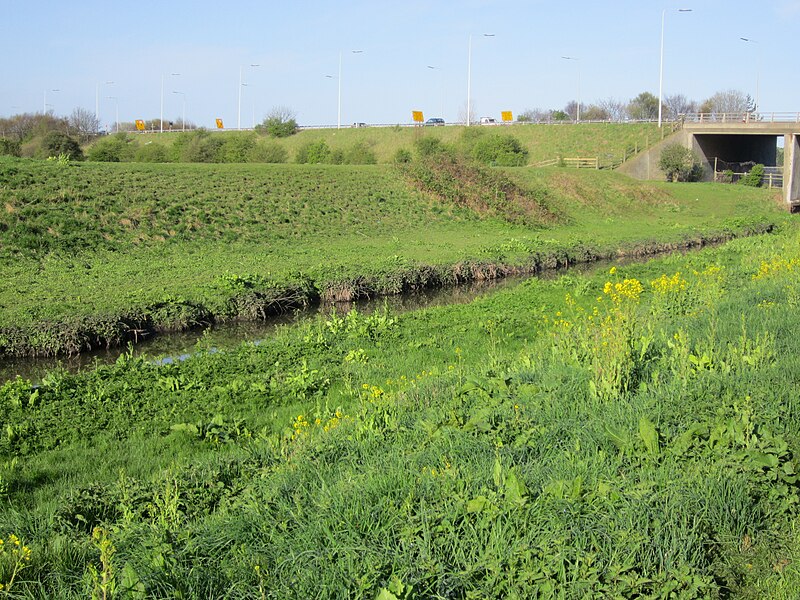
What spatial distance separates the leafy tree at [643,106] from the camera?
340ft

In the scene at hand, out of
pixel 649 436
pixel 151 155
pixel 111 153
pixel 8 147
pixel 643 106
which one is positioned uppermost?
pixel 643 106

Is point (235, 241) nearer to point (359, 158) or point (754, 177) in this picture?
point (359, 158)

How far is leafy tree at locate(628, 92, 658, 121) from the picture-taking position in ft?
340

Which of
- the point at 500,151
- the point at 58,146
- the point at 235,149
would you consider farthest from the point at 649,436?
the point at 500,151

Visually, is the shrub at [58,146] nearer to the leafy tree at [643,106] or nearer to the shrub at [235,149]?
the shrub at [235,149]

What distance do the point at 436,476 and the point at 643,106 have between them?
109489 millimetres

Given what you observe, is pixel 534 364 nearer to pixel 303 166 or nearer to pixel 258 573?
pixel 258 573

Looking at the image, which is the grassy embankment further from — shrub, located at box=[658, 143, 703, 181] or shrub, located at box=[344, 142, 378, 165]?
shrub, located at box=[344, 142, 378, 165]

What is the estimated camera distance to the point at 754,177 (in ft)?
176

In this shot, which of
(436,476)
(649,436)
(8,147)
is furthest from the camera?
(8,147)

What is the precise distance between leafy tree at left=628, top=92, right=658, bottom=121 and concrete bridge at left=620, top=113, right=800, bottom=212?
138 ft

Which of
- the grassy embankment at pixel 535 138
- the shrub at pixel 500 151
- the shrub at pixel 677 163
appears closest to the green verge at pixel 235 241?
the shrub at pixel 677 163

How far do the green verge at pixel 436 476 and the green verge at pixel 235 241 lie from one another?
194 inches

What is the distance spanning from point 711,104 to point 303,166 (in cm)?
7467
